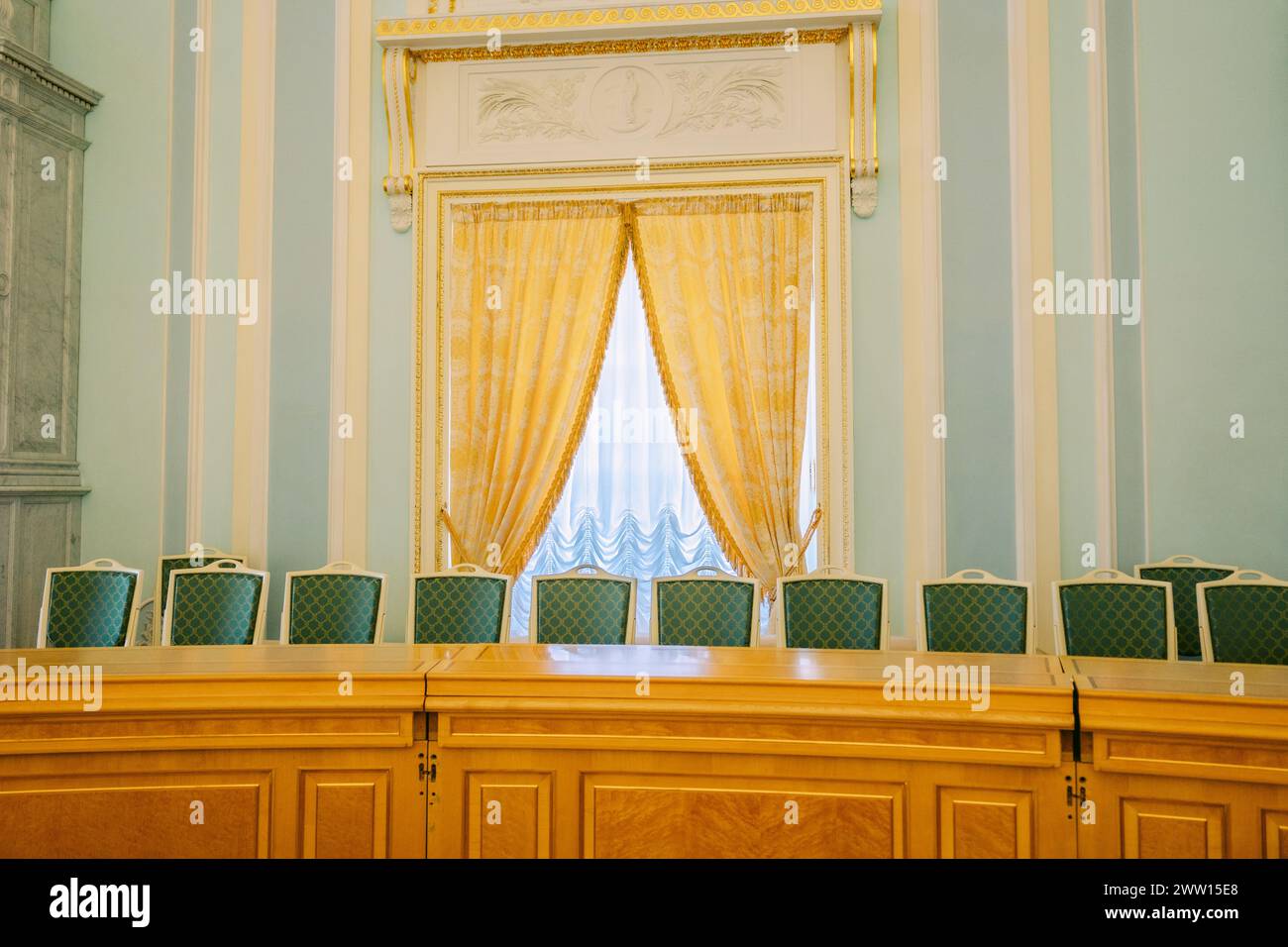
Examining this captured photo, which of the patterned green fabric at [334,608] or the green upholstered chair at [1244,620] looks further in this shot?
the patterned green fabric at [334,608]

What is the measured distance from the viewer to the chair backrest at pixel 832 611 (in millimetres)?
3348

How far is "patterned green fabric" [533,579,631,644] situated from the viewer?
3.42 m

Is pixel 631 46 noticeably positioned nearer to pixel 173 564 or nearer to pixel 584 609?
pixel 584 609

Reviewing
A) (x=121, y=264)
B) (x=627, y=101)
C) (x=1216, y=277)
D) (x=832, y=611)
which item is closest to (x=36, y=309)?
(x=121, y=264)

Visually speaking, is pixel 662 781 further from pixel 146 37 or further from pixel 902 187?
pixel 146 37

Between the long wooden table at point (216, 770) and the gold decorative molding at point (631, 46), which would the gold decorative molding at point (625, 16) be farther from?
the long wooden table at point (216, 770)

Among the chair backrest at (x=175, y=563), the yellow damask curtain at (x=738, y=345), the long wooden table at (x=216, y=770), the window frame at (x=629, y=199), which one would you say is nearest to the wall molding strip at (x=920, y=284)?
the window frame at (x=629, y=199)

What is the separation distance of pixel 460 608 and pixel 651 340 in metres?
1.95

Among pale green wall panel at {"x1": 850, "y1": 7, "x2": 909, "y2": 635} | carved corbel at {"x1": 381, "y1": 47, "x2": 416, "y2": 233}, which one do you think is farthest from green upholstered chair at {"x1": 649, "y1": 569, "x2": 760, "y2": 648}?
carved corbel at {"x1": 381, "y1": 47, "x2": 416, "y2": 233}

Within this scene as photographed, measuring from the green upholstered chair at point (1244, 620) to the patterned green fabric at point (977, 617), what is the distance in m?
0.61

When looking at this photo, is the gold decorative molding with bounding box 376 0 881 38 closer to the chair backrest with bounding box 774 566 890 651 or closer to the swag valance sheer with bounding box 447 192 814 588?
the swag valance sheer with bounding box 447 192 814 588

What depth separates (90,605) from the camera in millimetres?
3570

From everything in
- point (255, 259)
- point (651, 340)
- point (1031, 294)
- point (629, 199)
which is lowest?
point (651, 340)
